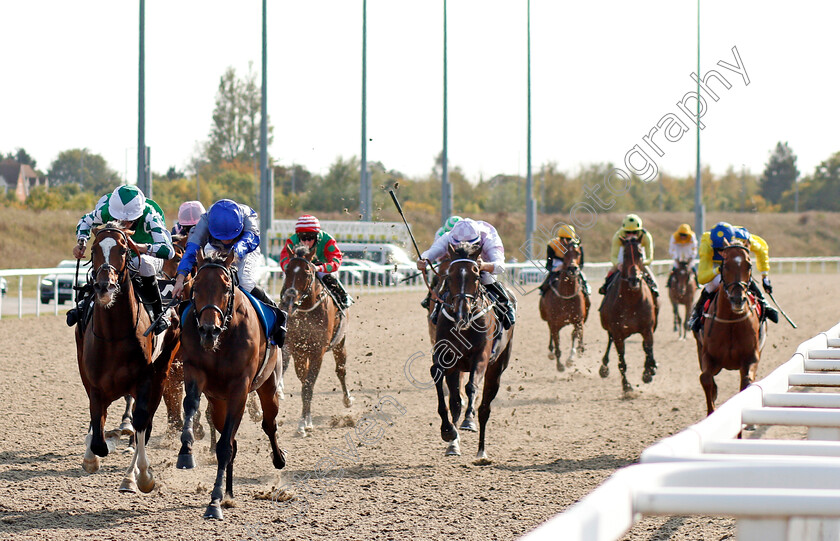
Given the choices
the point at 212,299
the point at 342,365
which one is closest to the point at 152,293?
the point at 212,299

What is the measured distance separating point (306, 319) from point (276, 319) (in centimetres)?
258

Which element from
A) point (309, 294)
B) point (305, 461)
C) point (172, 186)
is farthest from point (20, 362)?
point (172, 186)

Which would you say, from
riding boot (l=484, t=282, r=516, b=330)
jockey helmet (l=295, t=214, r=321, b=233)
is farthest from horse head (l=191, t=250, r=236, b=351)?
jockey helmet (l=295, t=214, r=321, b=233)

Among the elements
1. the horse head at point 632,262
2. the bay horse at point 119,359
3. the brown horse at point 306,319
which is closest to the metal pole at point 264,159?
the horse head at point 632,262

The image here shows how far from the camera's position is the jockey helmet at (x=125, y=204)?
6.15m

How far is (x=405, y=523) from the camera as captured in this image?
5.22m

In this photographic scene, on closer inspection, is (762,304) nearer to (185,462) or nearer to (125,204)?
(185,462)

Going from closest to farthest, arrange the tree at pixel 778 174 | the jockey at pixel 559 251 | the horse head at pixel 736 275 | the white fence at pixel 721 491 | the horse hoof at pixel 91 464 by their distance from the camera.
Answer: the white fence at pixel 721 491, the horse hoof at pixel 91 464, the horse head at pixel 736 275, the jockey at pixel 559 251, the tree at pixel 778 174

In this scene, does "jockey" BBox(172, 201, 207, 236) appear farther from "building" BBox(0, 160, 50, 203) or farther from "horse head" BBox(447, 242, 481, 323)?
"building" BBox(0, 160, 50, 203)

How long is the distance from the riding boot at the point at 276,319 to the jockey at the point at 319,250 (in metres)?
2.34

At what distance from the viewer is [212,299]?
5270mm

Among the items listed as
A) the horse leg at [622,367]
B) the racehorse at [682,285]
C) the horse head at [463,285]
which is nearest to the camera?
the horse head at [463,285]

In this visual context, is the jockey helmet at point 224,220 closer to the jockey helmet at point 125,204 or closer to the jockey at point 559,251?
the jockey helmet at point 125,204

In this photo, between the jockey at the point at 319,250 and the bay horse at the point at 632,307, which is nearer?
the jockey at the point at 319,250
